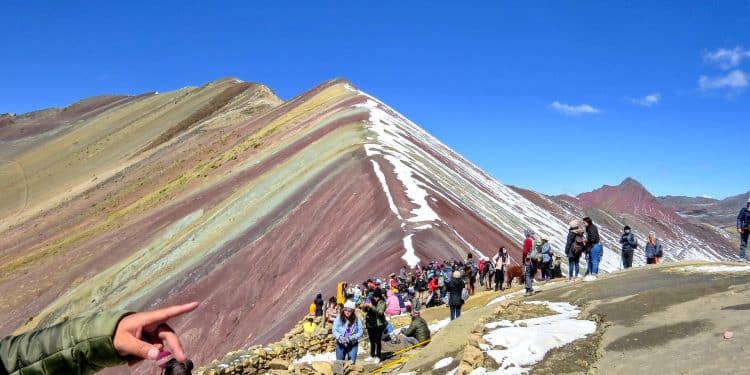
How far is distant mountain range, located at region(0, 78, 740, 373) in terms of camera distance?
24.7 meters

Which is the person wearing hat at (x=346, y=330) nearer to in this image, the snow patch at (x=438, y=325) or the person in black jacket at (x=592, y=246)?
the snow patch at (x=438, y=325)

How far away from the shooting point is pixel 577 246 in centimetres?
1350

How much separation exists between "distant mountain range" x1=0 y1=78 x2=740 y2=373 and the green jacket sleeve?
16.8 m

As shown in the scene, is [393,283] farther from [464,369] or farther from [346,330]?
[464,369]

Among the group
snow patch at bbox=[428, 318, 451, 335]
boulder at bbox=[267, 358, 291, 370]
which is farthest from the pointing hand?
snow patch at bbox=[428, 318, 451, 335]

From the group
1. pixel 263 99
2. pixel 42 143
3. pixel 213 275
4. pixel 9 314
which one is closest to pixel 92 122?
pixel 42 143

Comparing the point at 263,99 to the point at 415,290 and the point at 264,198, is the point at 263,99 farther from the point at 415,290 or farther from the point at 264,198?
the point at 415,290

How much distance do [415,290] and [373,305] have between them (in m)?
7.26

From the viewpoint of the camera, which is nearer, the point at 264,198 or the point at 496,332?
the point at 496,332

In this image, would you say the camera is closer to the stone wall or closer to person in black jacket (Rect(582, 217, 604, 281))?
the stone wall

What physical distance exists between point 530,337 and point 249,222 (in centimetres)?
2749

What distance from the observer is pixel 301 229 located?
2964 cm

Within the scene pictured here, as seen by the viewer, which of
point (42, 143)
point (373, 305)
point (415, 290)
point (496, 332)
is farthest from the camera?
point (42, 143)

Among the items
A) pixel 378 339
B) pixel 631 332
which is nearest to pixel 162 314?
pixel 631 332
